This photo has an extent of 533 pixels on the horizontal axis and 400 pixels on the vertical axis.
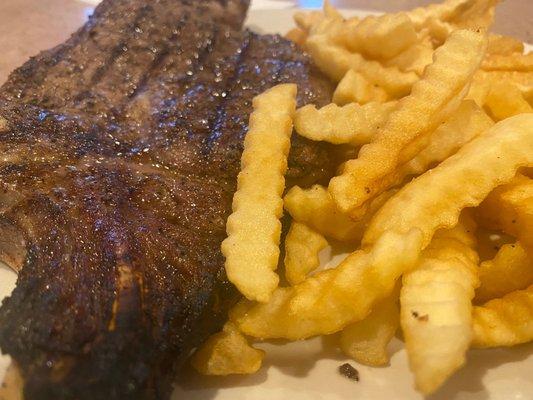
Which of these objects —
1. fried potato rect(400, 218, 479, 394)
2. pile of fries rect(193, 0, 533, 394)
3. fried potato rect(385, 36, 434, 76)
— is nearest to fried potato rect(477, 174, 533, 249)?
pile of fries rect(193, 0, 533, 394)

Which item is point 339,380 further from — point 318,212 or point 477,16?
point 477,16

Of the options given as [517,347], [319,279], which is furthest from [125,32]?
[517,347]

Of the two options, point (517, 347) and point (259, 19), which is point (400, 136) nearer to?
point (517, 347)

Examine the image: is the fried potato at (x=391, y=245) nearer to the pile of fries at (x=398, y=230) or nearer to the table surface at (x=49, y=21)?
the pile of fries at (x=398, y=230)

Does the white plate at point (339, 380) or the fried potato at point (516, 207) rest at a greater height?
the fried potato at point (516, 207)

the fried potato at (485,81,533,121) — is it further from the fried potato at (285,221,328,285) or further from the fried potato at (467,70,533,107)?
the fried potato at (285,221,328,285)

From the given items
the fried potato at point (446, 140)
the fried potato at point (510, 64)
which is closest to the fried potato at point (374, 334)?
the fried potato at point (446, 140)
